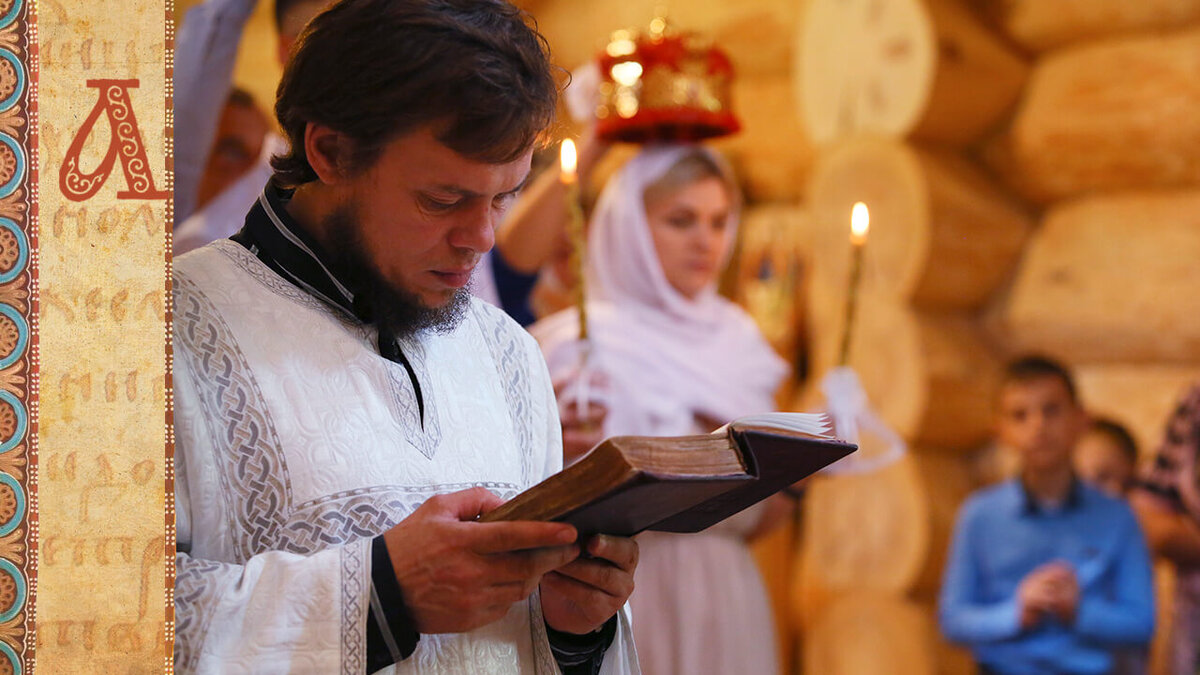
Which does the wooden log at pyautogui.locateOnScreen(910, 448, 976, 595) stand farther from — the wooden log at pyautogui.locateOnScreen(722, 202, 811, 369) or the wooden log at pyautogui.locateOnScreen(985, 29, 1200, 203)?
the wooden log at pyautogui.locateOnScreen(985, 29, 1200, 203)

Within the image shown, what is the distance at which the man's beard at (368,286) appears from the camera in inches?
60.2

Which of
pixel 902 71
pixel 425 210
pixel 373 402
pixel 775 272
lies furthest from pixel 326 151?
pixel 775 272

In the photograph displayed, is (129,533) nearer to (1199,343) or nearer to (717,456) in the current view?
(717,456)

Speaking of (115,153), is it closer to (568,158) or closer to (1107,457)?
(568,158)

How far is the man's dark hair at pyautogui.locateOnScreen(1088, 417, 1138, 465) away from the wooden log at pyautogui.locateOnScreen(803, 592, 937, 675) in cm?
96

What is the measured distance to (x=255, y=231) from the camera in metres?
1.55

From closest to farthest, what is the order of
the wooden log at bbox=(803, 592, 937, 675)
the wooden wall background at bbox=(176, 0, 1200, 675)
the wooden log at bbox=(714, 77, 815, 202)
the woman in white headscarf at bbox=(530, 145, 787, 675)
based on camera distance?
the woman in white headscarf at bbox=(530, 145, 787, 675) < the wooden wall background at bbox=(176, 0, 1200, 675) < the wooden log at bbox=(803, 592, 937, 675) < the wooden log at bbox=(714, 77, 815, 202)

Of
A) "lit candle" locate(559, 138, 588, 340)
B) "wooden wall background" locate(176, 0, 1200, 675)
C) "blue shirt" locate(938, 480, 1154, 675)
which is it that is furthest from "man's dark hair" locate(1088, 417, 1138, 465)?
"lit candle" locate(559, 138, 588, 340)

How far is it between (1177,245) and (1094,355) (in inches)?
19.4

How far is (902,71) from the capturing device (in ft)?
15.6

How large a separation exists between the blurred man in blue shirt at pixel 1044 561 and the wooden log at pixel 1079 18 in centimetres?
127

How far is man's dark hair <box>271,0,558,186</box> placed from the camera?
1.44 meters

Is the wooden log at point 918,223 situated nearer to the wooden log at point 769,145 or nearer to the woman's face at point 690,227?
the wooden log at point 769,145

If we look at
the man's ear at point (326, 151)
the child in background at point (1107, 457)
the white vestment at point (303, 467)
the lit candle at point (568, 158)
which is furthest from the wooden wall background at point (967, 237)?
the man's ear at point (326, 151)
